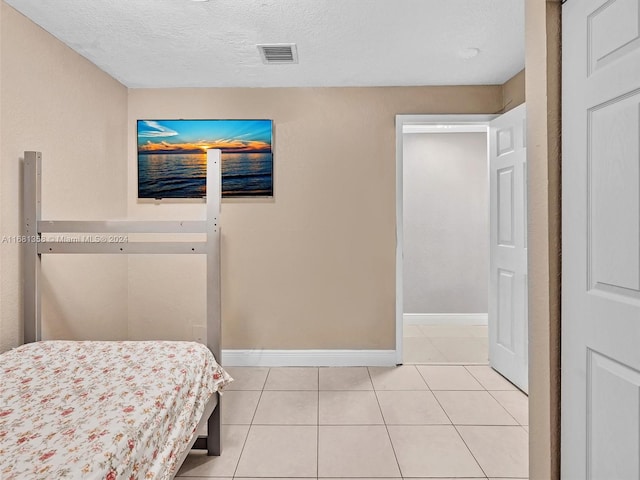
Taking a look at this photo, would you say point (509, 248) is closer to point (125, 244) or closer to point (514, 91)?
point (514, 91)

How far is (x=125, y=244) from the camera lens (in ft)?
6.93

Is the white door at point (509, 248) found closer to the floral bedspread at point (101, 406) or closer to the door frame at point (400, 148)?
the door frame at point (400, 148)

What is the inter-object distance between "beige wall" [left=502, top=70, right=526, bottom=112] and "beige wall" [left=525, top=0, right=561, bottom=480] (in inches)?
71.6

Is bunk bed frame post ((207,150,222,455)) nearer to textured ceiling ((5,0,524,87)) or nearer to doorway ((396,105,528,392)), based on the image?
textured ceiling ((5,0,524,87))

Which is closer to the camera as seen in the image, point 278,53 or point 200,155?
point 278,53

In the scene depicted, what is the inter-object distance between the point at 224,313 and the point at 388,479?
2028mm

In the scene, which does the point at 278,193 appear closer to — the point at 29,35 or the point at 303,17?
the point at 303,17

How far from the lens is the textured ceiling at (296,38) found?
87.8 inches

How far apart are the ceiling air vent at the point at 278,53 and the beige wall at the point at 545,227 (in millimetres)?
1646

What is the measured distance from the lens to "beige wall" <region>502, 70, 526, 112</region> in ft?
10.2

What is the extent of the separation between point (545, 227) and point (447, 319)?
3.76 meters

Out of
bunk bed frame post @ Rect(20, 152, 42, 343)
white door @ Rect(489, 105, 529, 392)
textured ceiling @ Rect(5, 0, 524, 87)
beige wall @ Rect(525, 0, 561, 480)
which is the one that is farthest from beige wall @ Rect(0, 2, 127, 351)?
white door @ Rect(489, 105, 529, 392)

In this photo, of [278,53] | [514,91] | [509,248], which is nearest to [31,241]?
[278,53]

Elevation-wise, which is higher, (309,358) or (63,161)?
(63,161)
